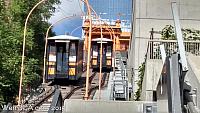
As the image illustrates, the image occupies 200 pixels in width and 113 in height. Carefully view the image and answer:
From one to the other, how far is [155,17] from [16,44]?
903cm

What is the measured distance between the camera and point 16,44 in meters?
25.1

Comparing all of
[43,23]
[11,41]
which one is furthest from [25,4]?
[11,41]

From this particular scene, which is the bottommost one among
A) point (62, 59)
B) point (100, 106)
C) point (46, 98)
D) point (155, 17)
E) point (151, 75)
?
point (46, 98)

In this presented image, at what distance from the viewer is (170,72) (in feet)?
19.4

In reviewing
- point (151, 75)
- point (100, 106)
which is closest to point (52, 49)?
point (151, 75)

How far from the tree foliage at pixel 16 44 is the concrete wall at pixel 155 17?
22.5 ft

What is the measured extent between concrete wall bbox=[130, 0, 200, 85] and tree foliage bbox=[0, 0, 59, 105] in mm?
6864

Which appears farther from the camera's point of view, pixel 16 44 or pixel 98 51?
pixel 98 51

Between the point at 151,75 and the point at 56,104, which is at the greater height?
the point at 151,75

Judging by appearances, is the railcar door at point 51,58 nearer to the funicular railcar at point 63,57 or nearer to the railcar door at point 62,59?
the funicular railcar at point 63,57

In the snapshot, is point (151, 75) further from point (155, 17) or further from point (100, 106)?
Result: point (155, 17)

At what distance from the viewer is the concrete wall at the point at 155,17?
67.7ft

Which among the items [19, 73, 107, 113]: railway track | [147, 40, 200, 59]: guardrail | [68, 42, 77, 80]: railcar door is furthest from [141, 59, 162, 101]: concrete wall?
[68, 42, 77, 80]: railcar door

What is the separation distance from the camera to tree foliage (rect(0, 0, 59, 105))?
2170cm
